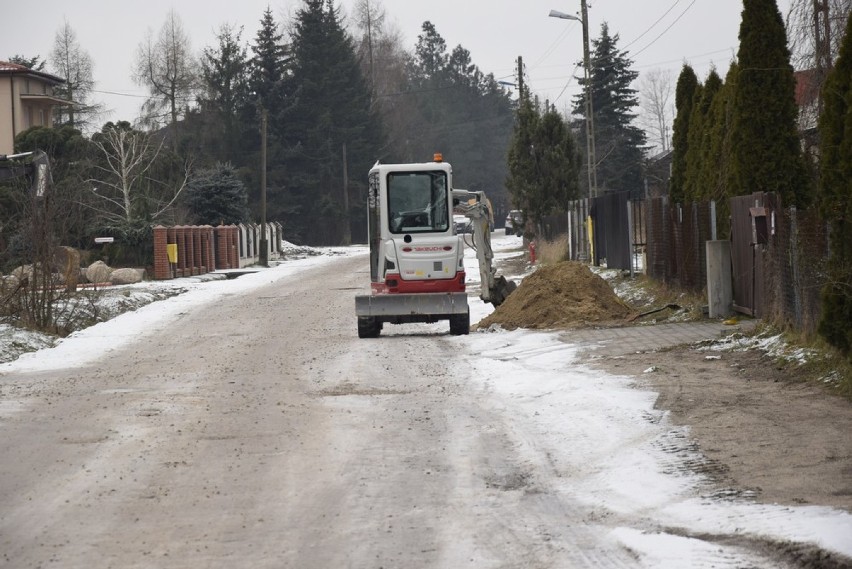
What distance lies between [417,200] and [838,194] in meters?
9.70

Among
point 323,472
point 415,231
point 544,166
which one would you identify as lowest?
point 323,472

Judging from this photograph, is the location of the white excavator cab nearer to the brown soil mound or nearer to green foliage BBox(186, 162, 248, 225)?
the brown soil mound

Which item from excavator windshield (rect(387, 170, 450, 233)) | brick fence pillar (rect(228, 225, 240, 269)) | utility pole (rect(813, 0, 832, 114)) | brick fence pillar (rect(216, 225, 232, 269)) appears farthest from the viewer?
brick fence pillar (rect(228, 225, 240, 269))

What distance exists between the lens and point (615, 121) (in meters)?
72.9

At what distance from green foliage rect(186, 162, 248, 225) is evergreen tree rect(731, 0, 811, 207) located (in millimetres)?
41025

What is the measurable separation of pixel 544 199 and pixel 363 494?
128 feet

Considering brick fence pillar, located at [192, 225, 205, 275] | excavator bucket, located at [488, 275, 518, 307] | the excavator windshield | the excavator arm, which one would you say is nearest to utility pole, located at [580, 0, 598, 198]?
brick fence pillar, located at [192, 225, 205, 275]

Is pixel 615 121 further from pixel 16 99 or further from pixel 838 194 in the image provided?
pixel 838 194

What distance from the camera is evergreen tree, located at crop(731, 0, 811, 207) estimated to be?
63.2 feet

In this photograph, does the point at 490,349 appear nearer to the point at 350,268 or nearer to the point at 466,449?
the point at 466,449

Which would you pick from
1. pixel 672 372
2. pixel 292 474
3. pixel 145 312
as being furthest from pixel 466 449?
pixel 145 312

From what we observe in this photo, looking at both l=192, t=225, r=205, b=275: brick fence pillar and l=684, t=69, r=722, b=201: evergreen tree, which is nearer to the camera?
l=684, t=69, r=722, b=201: evergreen tree

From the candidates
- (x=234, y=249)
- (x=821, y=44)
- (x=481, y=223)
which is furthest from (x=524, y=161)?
(x=481, y=223)

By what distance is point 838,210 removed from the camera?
12.2 metres
